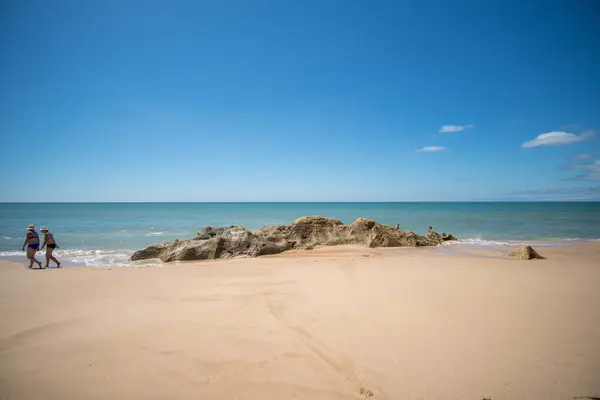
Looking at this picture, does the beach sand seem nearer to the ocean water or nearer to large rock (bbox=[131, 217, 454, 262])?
large rock (bbox=[131, 217, 454, 262])

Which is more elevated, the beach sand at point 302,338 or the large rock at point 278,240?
the large rock at point 278,240

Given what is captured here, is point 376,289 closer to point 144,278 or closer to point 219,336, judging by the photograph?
point 219,336

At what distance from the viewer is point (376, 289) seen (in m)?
6.20

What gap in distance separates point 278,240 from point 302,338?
8597mm

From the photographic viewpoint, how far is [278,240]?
492 inches

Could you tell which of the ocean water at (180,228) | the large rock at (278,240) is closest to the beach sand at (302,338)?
the large rock at (278,240)

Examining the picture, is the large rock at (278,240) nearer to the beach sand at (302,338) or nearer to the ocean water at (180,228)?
the ocean water at (180,228)

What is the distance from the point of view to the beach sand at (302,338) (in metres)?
2.97

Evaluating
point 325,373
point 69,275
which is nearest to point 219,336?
point 325,373

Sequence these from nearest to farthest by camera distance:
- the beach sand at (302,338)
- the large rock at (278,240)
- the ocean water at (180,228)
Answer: the beach sand at (302,338) → the large rock at (278,240) → the ocean water at (180,228)

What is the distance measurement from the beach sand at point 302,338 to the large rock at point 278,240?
12.3ft

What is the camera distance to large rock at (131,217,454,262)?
10.9m

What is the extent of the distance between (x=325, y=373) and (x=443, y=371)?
54.1 inches

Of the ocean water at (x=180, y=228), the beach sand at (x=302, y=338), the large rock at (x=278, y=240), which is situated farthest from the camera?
the ocean water at (x=180, y=228)
